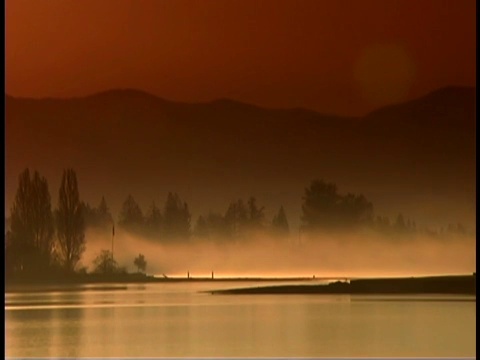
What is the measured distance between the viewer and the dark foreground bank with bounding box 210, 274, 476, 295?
2113 mm

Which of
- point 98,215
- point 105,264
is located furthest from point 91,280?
point 98,215

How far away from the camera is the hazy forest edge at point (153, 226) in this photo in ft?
6.91

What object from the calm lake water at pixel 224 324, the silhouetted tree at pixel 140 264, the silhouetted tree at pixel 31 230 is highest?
the silhouetted tree at pixel 31 230

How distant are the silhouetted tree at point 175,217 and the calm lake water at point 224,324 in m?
0.13

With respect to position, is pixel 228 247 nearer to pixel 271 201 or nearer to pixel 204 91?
pixel 271 201

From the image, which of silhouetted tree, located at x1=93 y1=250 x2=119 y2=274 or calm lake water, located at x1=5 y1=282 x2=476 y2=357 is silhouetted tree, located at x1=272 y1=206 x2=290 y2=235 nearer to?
calm lake water, located at x1=5 y1=282 x2=476 y2=357

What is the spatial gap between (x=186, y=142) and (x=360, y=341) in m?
0.66

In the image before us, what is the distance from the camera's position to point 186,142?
2.14 meters

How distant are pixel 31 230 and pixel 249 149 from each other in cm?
59

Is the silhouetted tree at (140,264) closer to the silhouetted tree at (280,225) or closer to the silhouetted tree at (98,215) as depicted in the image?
the silhouetted tree at (98,215)

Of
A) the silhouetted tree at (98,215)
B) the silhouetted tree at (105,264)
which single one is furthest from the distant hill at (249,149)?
the silhouetted tree at (105,264)

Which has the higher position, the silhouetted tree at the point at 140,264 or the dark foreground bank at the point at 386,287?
the silhouetted tree at the point at 140,264

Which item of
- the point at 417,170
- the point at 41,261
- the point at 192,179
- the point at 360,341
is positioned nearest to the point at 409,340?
the point at 360,341

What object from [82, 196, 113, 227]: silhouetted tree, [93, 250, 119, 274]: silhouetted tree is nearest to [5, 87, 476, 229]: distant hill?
[82, 196, 113, 227]: silhouetted tree
